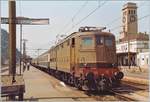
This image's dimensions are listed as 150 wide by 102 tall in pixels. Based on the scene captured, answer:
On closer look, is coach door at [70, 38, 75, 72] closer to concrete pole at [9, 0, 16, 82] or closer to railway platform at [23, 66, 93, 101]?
railway platform at [23, 66, 93, 101]

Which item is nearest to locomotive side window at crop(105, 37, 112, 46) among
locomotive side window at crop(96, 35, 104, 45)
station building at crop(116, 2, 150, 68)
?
locomotive side window at crop(96, 35, 104, 45)

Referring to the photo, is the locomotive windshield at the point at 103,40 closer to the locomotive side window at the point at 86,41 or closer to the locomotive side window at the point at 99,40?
the locomotive side window at the point at 99,40

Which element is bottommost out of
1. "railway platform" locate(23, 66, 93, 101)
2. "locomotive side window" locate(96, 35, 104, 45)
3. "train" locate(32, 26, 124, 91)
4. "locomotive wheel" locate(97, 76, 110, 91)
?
"railway platform" locate(23, 66, 93, 101)

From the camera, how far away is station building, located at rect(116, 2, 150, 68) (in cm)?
8032

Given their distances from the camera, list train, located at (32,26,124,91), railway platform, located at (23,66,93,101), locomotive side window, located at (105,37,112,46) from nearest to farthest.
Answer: railway platform, located at (23,66,93,101), train, located at (32,26,124,91), locomotive side window, located at (105,37,112,46)

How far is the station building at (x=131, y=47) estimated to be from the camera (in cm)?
8032

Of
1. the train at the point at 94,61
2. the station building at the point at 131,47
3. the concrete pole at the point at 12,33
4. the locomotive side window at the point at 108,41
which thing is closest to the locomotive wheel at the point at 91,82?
the train at the point at 94,61

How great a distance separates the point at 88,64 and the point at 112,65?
1.26 metres

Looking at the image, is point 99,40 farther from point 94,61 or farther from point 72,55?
point 72,55

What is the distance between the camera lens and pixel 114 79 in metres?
17.9

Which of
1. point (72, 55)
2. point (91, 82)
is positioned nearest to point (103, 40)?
point (72, 55)

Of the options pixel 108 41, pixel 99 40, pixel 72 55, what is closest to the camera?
pixel 99 40

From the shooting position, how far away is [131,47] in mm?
98875

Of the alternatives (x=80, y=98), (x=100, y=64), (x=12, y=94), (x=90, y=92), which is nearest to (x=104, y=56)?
(x=100, y=64)
